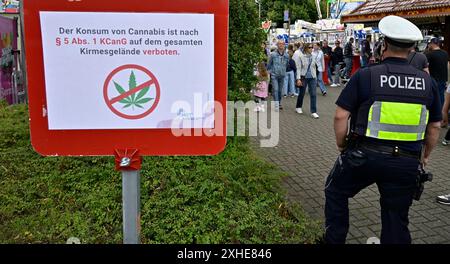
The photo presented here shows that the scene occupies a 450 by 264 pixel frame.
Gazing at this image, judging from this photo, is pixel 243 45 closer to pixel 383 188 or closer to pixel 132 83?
pixel 383 188

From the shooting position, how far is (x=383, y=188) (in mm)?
2846

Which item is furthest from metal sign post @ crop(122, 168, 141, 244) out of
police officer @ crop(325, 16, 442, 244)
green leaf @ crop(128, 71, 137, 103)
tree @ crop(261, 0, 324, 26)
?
tree @ crop(261, 0, 324, 26)

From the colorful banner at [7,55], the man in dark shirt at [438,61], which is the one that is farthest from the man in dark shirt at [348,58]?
the colorful banner at [7,55]

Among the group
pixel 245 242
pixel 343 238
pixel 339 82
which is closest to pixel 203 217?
pixel 245 242

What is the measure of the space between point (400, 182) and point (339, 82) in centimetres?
1481

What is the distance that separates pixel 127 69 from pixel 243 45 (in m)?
3.35

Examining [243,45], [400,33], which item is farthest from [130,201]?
[243,45]

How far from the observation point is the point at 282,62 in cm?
1012

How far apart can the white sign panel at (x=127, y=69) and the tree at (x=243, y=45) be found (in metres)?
2.93

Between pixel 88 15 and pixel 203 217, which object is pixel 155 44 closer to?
pixel 88 15

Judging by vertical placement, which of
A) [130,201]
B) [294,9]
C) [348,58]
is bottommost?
[130,201]

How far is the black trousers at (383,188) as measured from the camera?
9.07 feet

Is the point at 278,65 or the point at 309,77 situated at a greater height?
the point at 278,65

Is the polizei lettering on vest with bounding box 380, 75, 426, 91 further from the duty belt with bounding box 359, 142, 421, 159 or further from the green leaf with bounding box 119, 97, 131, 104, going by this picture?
the green leaf with bounding box 119, 97, 131, 104
